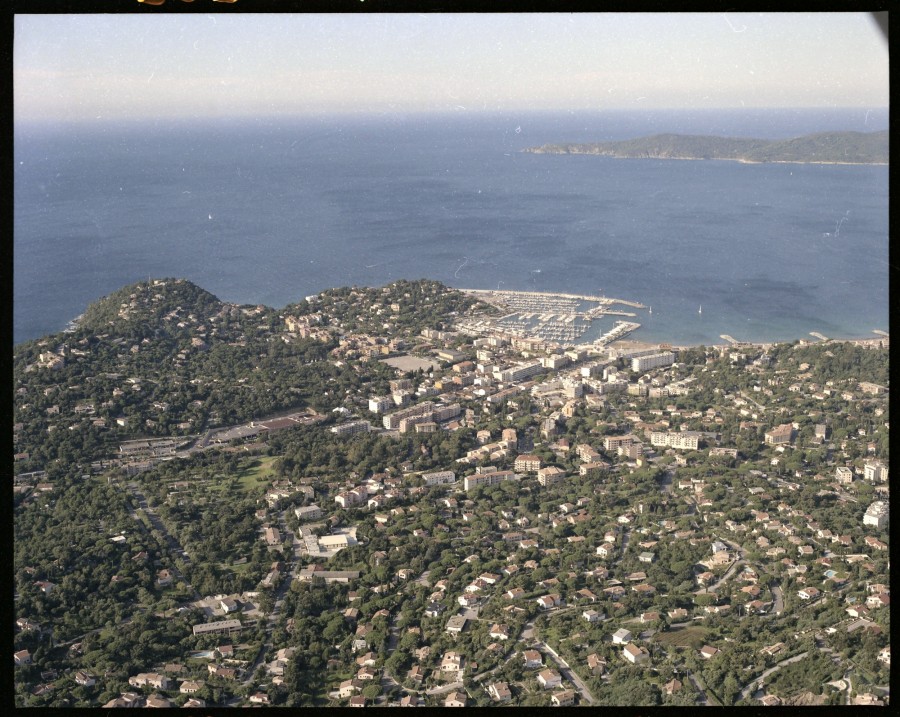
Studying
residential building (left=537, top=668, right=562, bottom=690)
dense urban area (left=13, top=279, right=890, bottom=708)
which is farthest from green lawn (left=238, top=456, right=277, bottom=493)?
residential building (left=537, top=668, right=562, bottom=690)

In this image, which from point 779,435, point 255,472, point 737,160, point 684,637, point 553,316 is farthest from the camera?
point 737,160

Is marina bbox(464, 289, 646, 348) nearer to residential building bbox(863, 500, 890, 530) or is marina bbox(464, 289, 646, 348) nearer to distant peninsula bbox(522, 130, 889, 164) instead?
residential building bbox(863, 500, 890, 530)

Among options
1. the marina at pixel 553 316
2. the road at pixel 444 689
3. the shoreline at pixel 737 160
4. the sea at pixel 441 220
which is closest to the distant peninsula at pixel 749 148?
the shoreline at pixel 737 160

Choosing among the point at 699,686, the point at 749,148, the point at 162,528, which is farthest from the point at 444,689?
the point at 749,148

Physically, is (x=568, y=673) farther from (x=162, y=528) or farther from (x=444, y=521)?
(x=162, y=528)
